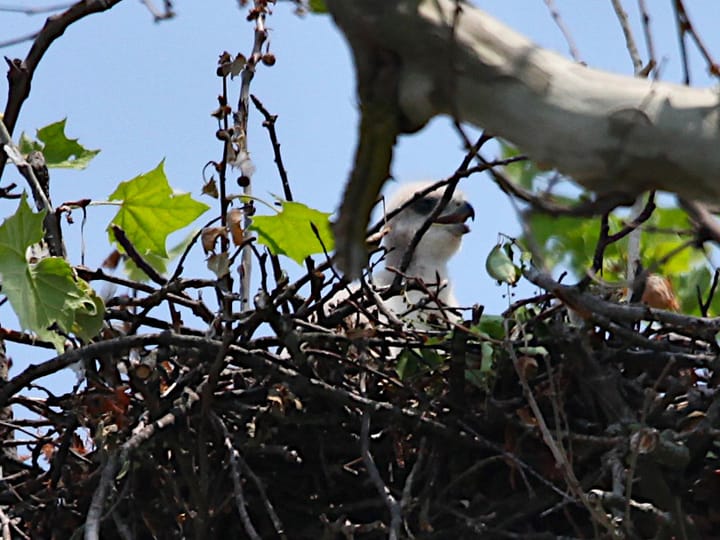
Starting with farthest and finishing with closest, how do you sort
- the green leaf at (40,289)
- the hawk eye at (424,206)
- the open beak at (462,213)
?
the hawk eye at (424,206) → the open beak at (462,213) → the green leaf at (40,289)

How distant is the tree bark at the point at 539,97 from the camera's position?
1809 millimetres

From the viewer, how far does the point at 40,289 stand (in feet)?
10.6

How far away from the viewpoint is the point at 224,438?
327 centimetres

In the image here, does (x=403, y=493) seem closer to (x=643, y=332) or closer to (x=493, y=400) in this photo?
(x=493, y=400)

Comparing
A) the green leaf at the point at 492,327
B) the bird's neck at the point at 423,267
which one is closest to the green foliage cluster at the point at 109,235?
the green leaf at the point at 492,327

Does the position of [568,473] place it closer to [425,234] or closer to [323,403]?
[323,403]

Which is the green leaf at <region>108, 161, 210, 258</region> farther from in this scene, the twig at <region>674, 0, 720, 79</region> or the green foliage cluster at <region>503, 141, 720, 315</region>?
the twig at <region>674, 0, 720, 79</region>

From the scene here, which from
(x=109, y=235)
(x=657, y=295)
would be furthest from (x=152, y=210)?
(x=657, y=295)

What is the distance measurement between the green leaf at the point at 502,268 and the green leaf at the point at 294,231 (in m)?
0.42

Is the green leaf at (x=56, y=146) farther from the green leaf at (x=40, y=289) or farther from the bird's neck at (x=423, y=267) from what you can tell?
the bird's neck at (x=423, y=267)

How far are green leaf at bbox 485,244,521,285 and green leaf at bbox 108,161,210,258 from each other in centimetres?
72

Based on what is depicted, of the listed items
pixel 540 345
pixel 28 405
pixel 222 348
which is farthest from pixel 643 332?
pixel 28 405

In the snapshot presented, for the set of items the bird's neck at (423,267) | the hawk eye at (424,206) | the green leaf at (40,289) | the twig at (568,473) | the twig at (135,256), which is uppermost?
the hawk eye at (424,206)

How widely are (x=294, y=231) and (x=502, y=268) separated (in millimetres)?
531
